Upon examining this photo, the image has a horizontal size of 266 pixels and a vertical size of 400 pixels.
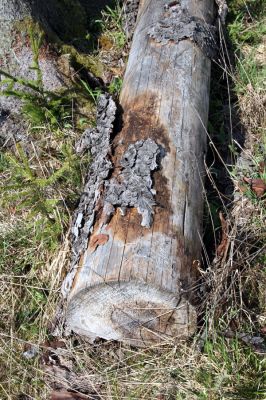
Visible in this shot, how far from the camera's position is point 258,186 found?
3.31 meters

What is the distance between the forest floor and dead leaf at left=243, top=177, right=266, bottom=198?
1 centimetres

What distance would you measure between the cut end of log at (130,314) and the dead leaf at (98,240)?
22 centimetres

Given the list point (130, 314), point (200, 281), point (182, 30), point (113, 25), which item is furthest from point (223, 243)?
point (113, 25)

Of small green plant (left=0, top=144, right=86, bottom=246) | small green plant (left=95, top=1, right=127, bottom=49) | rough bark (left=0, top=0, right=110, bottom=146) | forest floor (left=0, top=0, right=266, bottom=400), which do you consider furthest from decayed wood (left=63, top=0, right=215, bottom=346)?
small green plant (left=95, top=1, right=127, bottom=49)

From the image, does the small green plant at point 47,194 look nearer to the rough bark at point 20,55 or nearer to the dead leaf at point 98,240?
the rough bark at point 20,55

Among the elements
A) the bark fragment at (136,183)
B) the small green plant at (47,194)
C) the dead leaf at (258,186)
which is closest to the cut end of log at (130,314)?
A: the bark fragment at (136,183)

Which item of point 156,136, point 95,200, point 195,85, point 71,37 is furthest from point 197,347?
point 71,37

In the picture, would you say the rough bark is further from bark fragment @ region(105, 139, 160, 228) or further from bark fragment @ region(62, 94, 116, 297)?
bark fragment @ region(105, 139, 160, 228)

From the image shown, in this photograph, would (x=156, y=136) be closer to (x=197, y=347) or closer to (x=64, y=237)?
(x=64, y=237)

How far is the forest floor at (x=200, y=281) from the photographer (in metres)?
2.61

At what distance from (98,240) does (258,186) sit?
129 centimetres

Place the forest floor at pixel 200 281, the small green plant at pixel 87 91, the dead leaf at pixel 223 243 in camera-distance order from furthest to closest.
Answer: the small green plant at pixel 87 91
the dead leaf at pixel 223 243
the forest floor at pixel 200 281

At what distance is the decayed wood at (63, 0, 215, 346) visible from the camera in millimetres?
2494

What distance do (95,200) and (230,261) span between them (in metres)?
0.83
